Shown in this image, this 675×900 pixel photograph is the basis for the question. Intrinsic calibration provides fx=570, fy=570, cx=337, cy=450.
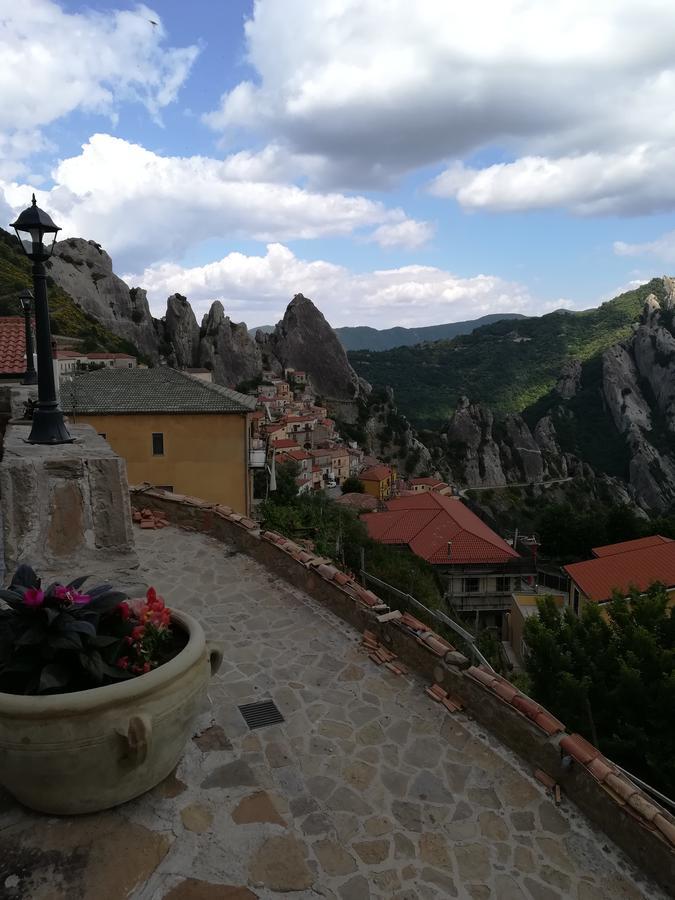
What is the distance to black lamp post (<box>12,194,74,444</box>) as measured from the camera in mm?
4261

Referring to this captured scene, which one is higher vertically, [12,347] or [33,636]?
[12,347]

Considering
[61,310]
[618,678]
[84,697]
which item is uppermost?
[61,310]

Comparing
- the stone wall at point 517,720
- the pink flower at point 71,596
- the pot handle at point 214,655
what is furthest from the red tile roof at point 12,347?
the pink flower at point 71,596

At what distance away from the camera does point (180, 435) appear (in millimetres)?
17453

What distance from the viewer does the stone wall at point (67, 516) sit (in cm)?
314

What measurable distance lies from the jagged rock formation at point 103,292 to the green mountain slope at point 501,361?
47953 millimetres

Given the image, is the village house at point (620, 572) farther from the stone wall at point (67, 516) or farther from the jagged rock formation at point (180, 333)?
the jagged rock formation at point (180, 333)

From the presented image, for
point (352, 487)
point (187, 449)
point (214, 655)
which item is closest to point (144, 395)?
point (187, 449)

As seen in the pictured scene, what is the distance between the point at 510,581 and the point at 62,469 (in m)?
31.4

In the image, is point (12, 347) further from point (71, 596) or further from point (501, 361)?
point (501, 361)

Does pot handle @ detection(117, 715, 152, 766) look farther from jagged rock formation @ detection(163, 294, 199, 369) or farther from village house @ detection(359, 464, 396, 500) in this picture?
jagged rock formation @ detection(163, 294, 199, 369)

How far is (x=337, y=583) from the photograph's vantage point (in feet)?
18.4

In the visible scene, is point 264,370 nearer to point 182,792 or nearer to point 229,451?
point 229,451

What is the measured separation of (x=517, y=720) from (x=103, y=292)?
75.7m
